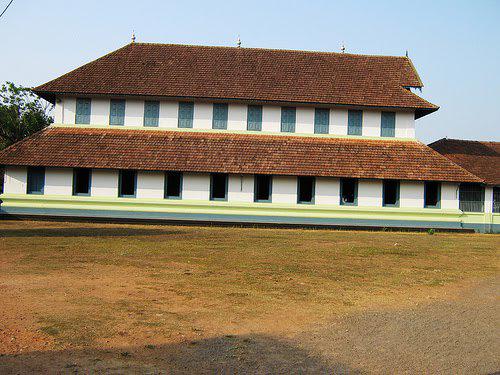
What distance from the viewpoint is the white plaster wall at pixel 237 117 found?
26.8 metres

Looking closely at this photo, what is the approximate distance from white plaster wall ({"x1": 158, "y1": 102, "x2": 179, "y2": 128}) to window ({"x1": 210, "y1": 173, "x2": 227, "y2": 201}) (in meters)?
3.62

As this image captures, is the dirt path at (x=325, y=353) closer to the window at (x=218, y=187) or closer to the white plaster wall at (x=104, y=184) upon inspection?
the window at (x=218, y=187)

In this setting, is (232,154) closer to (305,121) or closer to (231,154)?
(231,154)

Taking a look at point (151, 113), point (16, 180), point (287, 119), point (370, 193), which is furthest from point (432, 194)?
point (16, 180)

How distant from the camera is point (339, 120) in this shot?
26.8 meters

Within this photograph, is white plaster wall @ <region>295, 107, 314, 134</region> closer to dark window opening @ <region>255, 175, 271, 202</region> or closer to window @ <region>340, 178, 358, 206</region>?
dark window opening @ <region>255, 175, 271, 202</region>

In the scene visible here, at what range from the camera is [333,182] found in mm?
25406

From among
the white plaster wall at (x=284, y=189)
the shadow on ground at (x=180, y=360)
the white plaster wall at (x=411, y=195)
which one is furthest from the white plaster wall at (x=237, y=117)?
the shadow on ground at (x=180, y=360)

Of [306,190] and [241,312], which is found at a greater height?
[306,190]

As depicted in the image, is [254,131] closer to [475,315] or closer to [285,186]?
[285,186]

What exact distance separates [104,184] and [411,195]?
49.1ft

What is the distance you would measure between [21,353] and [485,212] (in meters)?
25.3

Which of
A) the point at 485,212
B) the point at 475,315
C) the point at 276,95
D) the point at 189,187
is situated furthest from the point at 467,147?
the point at 475,315

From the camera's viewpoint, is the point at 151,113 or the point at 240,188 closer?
the point at 240,188
